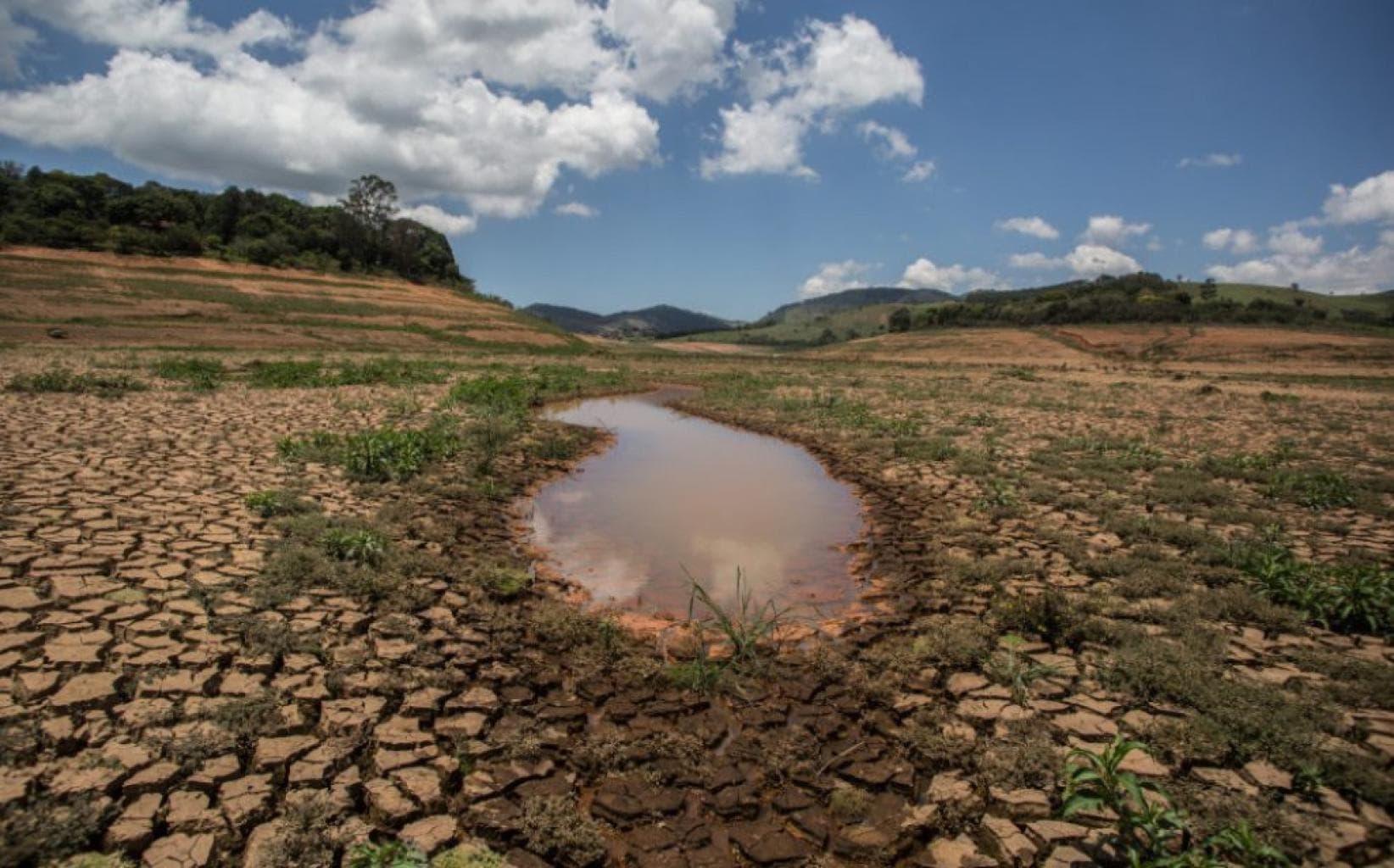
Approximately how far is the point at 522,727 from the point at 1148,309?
71090mm

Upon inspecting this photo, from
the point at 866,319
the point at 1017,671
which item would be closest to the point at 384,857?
the point at 1017,671

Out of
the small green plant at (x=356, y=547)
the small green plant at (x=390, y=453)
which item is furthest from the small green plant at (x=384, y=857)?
the small green plant at (x=390, y=453)

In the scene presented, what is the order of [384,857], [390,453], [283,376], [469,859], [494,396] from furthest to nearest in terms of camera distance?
[283,376] → [494,396] → [390,453] → [469,859] → [384,857]

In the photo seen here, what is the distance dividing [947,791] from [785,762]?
0.85 metres

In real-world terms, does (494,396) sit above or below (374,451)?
above

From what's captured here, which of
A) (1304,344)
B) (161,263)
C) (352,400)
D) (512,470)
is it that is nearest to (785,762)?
(512,470)

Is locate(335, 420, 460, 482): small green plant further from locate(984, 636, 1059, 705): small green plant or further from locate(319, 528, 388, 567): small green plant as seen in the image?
locate(984, 636, 1059, 705): small green plant

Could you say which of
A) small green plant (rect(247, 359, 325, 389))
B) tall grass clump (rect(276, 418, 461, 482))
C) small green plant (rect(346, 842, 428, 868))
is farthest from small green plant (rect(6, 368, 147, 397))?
small green plant (rect(346, 842, 428, 868))

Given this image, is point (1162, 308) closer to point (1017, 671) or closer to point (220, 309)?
point (1017, 671)

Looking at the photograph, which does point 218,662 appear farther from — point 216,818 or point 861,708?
point 861,708

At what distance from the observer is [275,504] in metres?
6.65

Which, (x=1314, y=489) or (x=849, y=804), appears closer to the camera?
(x=849, y=804)

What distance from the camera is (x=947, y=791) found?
3.44 metres

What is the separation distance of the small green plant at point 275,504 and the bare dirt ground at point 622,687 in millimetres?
121
